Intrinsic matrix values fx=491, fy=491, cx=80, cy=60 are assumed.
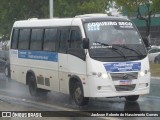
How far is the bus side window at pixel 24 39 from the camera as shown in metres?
18.2

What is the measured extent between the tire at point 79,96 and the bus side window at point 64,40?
135 centimetres

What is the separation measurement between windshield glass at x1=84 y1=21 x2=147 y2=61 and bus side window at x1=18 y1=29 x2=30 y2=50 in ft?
14.4

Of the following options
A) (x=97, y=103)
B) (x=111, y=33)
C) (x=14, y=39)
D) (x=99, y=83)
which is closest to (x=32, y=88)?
(x=14, y=39)

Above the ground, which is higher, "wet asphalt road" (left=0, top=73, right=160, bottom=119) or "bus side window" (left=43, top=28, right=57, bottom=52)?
"bus side window" (left=43, top=28, right=57, bottom=52)

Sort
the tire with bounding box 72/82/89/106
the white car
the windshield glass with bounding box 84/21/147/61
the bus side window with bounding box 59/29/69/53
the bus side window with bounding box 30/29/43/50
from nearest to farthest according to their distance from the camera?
the windshield glass with bounding box 84/21/147/61, the tire with bounding box 72/82/89/106, the bus side window with bounding box 59/29/69/53, the bus side window with bounding box 30/29/43/50, the white car

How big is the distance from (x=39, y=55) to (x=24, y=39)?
1747 mm

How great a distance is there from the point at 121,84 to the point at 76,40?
2007 millimetres

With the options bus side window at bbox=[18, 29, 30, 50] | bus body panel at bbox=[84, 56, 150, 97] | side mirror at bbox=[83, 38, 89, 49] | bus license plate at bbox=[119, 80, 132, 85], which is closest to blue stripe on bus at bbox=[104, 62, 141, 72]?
bus body panel at bbox=[84, 56, 150, 97]

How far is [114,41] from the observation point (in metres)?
14.1

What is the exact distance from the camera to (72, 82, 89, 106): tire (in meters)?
14.1

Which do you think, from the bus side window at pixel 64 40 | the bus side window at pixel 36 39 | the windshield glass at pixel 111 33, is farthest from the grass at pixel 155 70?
the windshield glass at pixel 111 33

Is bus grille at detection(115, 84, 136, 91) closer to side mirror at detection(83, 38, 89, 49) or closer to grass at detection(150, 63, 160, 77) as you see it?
side mirror at detection(83, 38, 89, 49)

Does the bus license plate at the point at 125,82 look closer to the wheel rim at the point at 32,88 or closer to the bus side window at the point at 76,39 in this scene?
the bus side window at the point at 76,39

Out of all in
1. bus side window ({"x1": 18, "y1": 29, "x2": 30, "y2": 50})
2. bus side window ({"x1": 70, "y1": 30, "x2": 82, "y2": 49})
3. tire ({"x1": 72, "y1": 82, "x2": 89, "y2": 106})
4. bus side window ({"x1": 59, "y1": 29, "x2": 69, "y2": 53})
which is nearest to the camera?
tire ({"x1": 72, "y1": 82, "x2": 89, "y2": 106})
